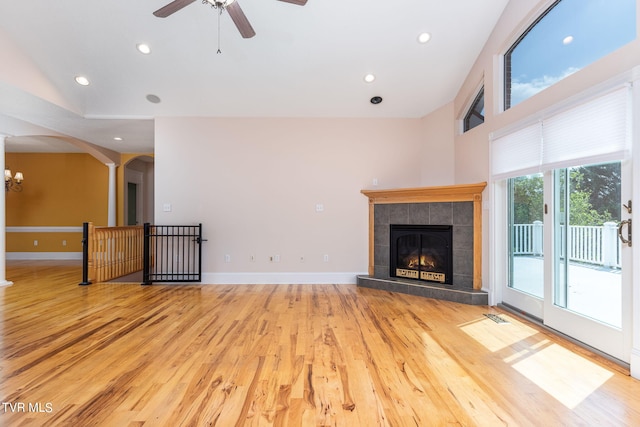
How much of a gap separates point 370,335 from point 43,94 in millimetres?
5292

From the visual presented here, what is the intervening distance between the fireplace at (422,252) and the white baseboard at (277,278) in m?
0.77

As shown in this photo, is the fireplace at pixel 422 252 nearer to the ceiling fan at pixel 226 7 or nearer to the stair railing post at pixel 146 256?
the ceiling fan at pixel 226 7

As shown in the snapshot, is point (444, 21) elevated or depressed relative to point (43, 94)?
elevated

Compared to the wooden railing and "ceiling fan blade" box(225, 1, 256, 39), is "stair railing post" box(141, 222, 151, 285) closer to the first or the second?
the wooden railing

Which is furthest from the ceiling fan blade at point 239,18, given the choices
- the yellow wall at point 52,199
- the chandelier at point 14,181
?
the yellow wall at point 52,199

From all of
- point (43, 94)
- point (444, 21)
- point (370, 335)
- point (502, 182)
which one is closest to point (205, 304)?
point (370, 335)

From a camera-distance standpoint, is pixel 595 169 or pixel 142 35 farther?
pixel 142 35

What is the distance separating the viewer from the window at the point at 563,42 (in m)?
2.29

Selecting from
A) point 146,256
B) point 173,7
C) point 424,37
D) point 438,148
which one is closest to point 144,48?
point 173,7

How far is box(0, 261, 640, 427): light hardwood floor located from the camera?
167cm

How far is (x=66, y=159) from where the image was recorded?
774 cm

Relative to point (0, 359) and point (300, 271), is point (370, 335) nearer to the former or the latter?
point (300, 271)

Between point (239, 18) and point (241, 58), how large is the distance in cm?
136

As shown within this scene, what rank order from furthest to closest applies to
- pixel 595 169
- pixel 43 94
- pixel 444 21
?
1. pixel 43 94
2. pixel 444 21
3. pixel 595 169
